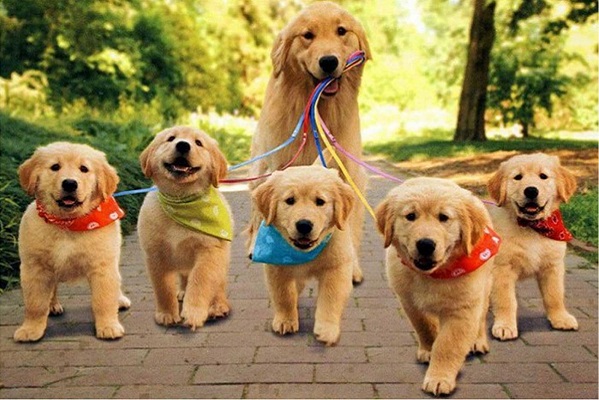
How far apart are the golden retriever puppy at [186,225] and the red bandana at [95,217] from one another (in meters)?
0.10

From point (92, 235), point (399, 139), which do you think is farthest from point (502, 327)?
point (399, 139)

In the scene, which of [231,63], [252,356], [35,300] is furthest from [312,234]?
[231,63]

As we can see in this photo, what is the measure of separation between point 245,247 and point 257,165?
37cm

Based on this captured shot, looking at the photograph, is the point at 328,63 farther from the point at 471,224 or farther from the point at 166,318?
the point at 166,318

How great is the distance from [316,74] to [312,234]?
0.75 metres

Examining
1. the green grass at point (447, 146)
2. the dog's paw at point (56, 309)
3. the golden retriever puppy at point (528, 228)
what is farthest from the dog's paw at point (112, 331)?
the green grass at point (447, 146)

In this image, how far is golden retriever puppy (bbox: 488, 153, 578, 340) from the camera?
201 cm

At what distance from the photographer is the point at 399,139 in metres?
24.4

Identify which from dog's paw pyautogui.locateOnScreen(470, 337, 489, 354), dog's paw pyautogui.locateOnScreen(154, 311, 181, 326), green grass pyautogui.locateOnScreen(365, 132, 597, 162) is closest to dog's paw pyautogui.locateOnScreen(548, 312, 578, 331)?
dog's paw pyautogui.locateOnScreen(470, 337, 489, 354)

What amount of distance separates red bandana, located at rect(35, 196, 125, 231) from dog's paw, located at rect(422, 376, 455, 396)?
1.18 metres

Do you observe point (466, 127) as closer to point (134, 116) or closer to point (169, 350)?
point (134, 116)

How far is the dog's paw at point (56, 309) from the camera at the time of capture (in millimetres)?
2568

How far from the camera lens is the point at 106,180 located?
1921 millimetres

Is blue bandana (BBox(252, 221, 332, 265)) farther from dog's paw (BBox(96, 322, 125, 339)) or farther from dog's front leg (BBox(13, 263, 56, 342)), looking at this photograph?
dog's front leg (BBox(13, 263, 56, 342))
